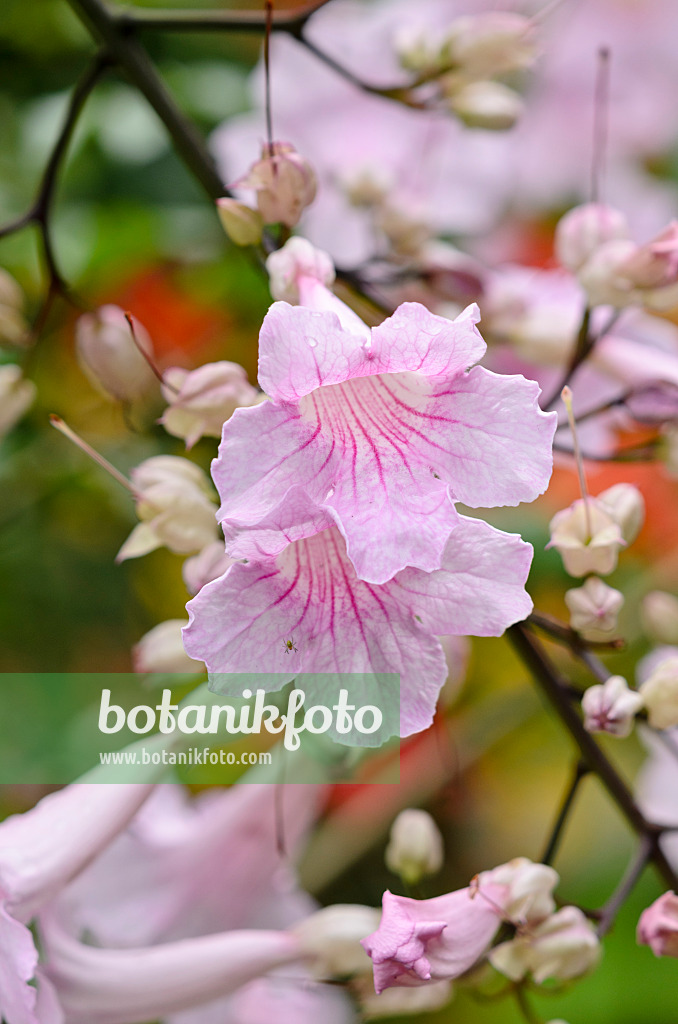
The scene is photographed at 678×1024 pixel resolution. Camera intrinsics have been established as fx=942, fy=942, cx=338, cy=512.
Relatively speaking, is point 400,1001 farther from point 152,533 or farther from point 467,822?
point 467,822

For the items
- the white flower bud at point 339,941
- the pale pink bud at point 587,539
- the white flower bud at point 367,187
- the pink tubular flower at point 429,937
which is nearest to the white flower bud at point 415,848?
the white flower bud at point 339,941

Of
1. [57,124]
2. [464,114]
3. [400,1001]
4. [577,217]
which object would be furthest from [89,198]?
[400,1001]

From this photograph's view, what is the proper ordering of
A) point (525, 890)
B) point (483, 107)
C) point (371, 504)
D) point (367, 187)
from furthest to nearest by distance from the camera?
point (367, 187) → point (483, 107) → point (525, 890) → point (371, 504)

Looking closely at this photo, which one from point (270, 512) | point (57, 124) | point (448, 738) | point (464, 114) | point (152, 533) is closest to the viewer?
point (270, 512)

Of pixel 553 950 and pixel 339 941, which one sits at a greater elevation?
pixel 553 950

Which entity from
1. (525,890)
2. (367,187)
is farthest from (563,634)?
(367,187)

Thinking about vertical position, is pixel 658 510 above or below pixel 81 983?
below

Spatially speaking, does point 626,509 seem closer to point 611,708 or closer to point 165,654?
point 611,708
